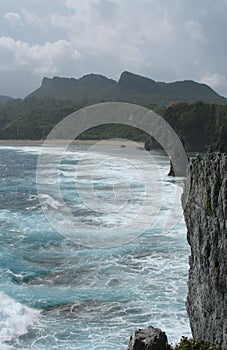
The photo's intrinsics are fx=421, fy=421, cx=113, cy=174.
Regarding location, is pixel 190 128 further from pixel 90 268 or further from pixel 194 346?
pixel 194 346

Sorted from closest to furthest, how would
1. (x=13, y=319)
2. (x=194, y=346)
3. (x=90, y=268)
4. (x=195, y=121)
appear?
(x=194, y=346)
(x=13, y=319)
(x=90, y=268)
(x=195, y=121)

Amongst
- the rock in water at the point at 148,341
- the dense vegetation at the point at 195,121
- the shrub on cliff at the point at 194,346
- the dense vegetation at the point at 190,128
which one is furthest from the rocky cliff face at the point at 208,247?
the dense vegetation at the point at 195,121

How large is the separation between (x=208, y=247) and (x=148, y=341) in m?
3.92

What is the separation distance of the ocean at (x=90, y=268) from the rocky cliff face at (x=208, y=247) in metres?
2.59

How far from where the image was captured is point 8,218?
31938mm

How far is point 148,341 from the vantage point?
9.23m

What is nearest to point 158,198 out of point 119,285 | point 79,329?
point 119,285

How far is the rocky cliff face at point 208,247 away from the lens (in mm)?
11344

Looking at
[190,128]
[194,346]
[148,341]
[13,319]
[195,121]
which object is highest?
[195,121]

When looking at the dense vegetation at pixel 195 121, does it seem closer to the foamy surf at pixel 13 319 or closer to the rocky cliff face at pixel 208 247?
the foamy surf at pixel 13 319

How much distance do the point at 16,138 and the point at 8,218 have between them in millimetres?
119792

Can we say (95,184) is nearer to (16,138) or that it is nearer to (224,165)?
(224,165)

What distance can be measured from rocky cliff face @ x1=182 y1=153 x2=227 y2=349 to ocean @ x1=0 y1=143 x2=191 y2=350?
2.59 meters

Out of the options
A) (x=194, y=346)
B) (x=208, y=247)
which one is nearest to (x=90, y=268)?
(x=208, y=247)
